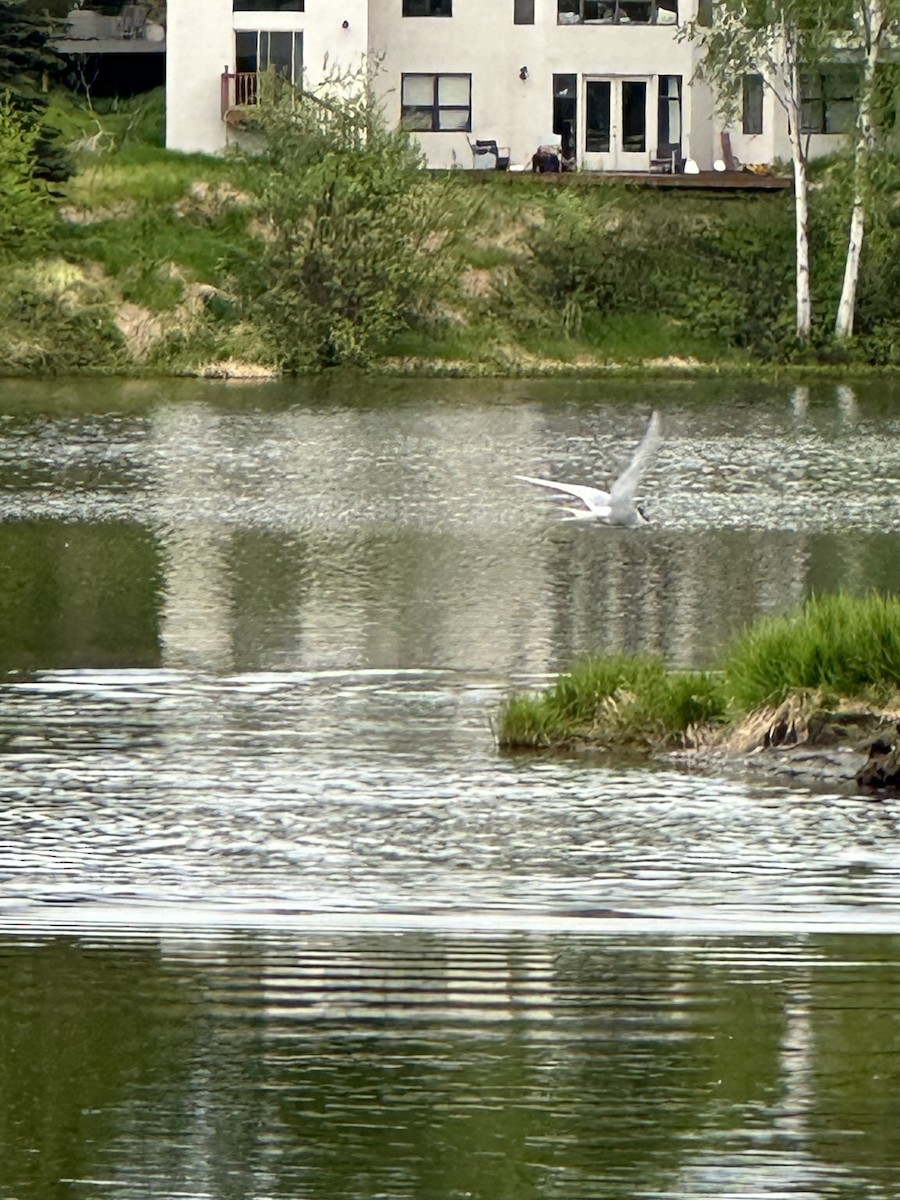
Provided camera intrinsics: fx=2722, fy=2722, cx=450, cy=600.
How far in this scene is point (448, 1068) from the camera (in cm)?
941

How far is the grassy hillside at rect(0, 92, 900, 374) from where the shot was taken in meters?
58.5

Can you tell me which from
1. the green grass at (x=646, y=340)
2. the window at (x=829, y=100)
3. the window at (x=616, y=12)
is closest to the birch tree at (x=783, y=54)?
the green grass at (x=646, y=340)

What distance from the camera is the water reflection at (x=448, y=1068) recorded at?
8.38 m

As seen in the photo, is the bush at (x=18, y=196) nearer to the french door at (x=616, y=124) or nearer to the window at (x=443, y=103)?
the window at (x=443, y=103)

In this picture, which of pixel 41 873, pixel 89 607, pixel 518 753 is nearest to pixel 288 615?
pixel 89 607

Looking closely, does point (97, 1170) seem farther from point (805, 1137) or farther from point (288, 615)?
point (288, 615)

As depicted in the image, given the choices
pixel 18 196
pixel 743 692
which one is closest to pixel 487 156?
pixel 18 196

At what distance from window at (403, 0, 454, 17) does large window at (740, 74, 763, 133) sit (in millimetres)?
7636

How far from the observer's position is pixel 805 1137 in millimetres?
8633

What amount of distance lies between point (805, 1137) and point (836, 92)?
59.6m

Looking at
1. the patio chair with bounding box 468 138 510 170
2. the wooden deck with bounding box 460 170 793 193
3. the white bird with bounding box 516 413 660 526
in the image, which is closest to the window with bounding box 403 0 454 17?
the patio chair with bounding box 468 138 510 170

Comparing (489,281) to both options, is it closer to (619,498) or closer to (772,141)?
(772,141)

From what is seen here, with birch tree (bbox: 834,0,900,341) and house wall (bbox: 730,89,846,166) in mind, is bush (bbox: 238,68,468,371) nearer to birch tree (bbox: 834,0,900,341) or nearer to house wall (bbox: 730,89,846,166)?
birch tree (bbox: 834,0,900,341)

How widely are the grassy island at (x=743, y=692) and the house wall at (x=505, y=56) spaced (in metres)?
50.3
